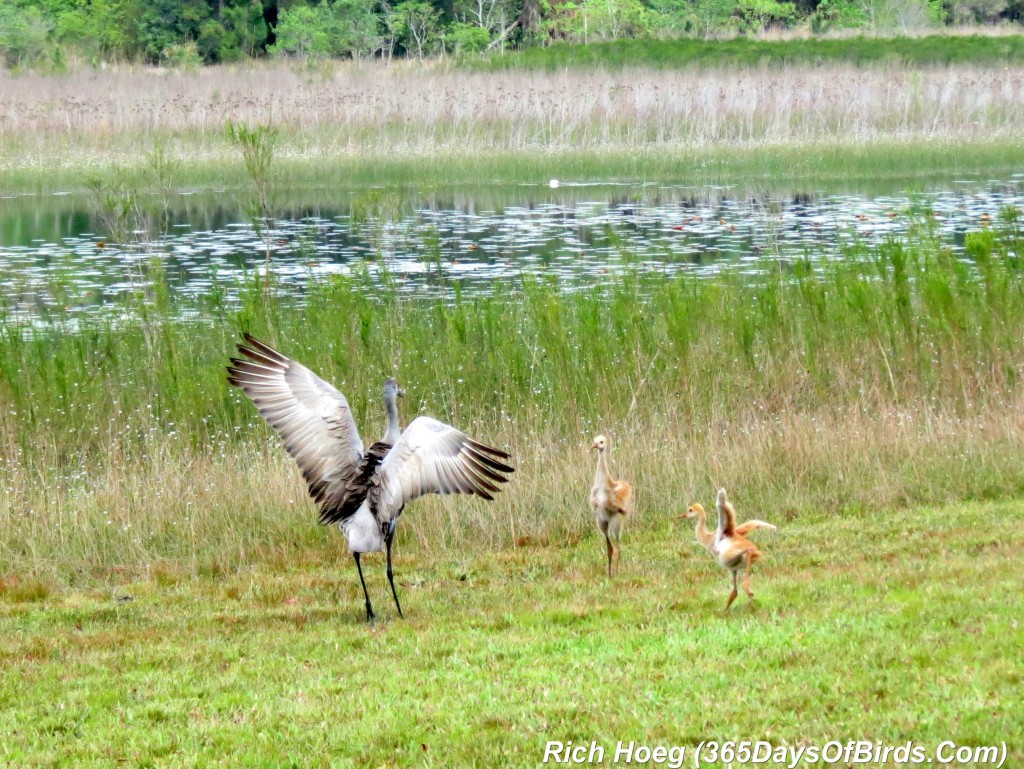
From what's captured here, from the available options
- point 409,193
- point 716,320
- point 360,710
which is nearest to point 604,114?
point 409,193

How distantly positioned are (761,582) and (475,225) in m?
16.3

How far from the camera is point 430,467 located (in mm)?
6770

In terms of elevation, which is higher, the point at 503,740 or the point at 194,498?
the point at 503,740

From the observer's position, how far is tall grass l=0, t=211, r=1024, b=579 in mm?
9461

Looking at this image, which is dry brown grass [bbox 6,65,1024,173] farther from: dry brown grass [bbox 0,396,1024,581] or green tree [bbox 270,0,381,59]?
dry brown grass [bbox 0,396,1024,581]

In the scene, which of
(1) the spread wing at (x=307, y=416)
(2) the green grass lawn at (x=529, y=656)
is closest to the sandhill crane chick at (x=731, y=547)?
(2) the green grass lawn at (x=529, y=656)

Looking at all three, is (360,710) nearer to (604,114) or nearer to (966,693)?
(966,693)

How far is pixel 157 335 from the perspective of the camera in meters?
12.2

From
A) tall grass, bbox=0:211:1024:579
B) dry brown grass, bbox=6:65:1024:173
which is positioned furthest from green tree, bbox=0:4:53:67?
tall grass, bbox=0:211:1024:579

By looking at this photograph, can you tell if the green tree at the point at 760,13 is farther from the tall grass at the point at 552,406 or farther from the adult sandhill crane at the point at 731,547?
the adult sandhill crane at the point at 731,547

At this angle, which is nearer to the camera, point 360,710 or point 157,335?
point 360,710

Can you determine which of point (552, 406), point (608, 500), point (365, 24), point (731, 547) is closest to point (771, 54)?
point (365, 24)

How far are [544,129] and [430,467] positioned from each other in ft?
78.9

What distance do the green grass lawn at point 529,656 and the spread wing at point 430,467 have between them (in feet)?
2.34
